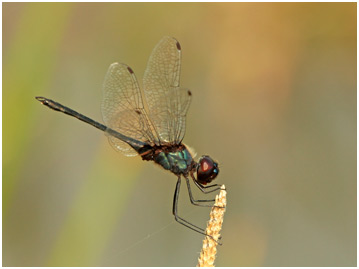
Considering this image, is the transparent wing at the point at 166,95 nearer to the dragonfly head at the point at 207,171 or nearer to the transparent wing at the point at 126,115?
the transparent wing at the point at 126,115

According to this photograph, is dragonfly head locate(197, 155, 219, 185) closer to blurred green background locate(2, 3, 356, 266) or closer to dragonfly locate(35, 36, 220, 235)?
dragonfly locate(35, 36, 220, 235)

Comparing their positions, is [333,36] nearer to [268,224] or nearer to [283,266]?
[268,224]

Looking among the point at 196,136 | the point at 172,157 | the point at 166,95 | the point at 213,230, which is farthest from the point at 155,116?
the point at 196,136

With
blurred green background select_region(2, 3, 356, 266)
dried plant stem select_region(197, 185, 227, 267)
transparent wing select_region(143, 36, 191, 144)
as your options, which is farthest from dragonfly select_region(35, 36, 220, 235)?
dried plant stem select_region(197, 185, 227, 267)

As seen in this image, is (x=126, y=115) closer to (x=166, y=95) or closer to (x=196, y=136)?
(x=166, y=95)

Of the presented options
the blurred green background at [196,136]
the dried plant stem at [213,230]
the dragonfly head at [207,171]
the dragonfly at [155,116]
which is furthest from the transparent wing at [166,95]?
the dried plant stem at [213,230]
